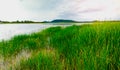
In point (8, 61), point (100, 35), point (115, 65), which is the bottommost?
point (8, 61)

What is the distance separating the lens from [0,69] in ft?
15.0

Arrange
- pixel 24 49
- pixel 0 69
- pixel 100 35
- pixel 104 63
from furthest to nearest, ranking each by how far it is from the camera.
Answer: pixel 24 49, pixel 100 35, pixel 0 69, pixel 104 63

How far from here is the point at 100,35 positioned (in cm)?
516

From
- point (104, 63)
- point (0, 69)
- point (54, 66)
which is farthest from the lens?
point (0, 69)

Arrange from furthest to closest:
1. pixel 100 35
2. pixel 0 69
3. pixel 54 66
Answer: pixel 100 35 < pixel 0 69 < pixel 54 66

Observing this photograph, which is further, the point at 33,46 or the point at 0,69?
the point at 33,46

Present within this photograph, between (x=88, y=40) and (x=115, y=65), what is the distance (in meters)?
1.72

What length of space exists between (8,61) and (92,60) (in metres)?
2.75

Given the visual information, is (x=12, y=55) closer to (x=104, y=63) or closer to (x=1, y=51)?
(x=1, y=51)

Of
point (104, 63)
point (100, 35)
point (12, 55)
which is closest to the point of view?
point (104, 63)

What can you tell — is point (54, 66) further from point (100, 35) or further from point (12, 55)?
point (12, 55)

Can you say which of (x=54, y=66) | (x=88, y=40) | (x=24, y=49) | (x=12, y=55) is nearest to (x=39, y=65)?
(x=54, y=66)

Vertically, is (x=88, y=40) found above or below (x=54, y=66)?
above

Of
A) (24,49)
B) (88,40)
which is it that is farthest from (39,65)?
(24,49)
